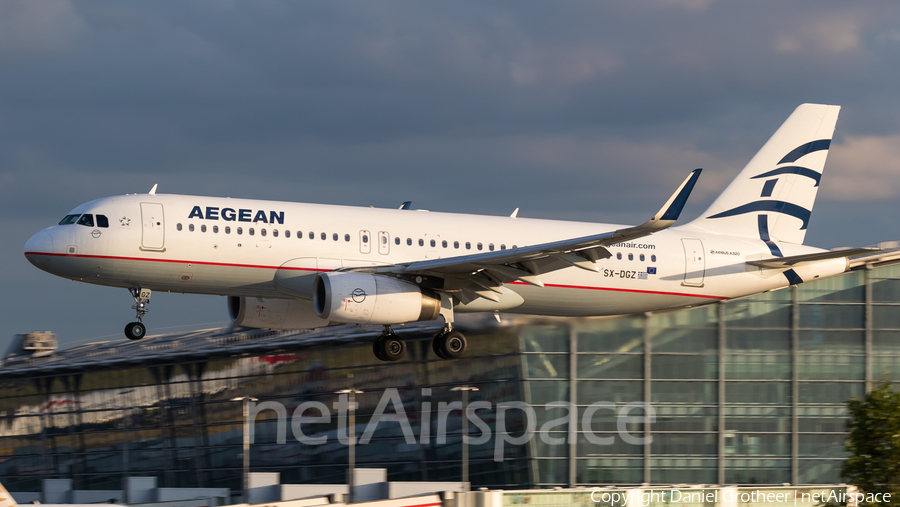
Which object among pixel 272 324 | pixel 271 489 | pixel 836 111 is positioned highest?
pixel 836 111

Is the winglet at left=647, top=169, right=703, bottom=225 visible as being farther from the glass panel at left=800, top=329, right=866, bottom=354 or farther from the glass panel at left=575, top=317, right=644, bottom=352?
the glass panel at left=800, top=329, right=866, bottom=354

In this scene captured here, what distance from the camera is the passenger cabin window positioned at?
29227mm

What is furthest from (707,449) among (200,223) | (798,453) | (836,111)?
(200,223)

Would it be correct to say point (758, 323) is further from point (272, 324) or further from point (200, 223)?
point (200, 223)

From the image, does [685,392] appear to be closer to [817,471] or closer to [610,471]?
[610,471]

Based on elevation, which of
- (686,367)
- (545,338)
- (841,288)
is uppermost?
(841,288)

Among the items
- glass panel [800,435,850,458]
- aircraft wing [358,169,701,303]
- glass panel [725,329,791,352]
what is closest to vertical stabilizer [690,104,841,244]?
glass panel [725,329,791,352]

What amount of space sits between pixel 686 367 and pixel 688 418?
6.93ft

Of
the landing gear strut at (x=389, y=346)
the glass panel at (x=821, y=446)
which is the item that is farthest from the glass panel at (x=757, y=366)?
the landing gear strut at (x=389, y=346)

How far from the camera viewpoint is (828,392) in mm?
42938

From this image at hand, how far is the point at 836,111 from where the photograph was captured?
39250 millimetres

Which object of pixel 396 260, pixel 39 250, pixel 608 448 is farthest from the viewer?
pixel 608 448

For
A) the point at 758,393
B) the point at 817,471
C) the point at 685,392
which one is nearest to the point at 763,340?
the point at 758,393

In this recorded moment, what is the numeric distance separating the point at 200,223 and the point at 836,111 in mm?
24519
